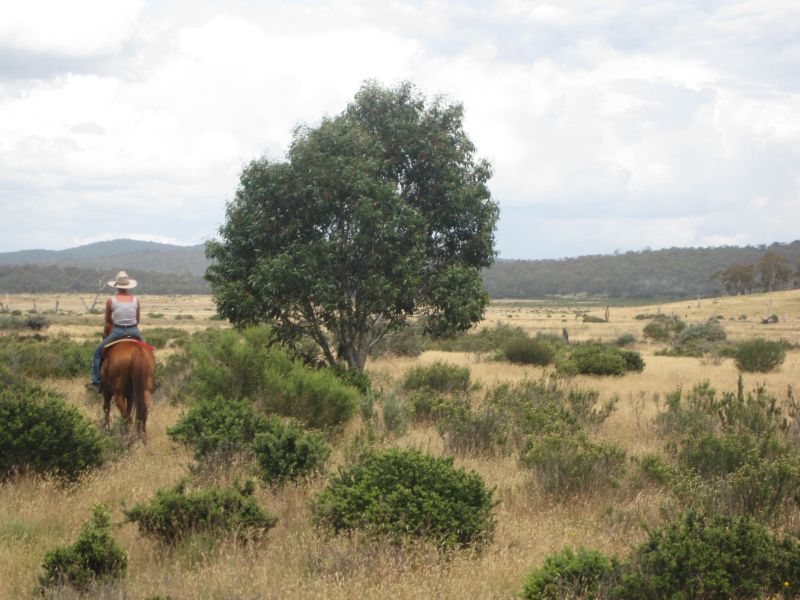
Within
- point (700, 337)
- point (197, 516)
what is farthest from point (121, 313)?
point (700, 337)

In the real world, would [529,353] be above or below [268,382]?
below

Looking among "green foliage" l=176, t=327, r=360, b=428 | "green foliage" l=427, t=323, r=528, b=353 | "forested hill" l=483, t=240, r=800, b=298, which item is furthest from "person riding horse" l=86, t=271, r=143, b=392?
"forested hill" l=483, t=240, r=800, b=298

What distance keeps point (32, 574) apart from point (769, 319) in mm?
69923

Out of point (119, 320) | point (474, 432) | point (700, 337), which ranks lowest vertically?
point (700, 337)

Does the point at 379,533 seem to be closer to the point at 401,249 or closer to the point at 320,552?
the point at 320,552

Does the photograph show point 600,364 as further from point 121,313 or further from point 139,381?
point 121,313

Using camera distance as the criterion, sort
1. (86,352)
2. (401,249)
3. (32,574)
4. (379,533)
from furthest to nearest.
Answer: (86,352), (401,249), (379,533), (32,574)

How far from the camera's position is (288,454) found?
306 inches

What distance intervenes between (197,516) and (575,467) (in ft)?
12.1

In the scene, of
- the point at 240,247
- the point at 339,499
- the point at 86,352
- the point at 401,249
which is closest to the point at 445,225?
the point at 401,249

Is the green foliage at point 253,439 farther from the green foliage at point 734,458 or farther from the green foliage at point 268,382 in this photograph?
the green foliage at point 734,458

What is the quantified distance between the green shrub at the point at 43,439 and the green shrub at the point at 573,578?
5142 mm

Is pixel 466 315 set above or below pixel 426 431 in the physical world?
above

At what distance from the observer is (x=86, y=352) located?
18812 millimetres
